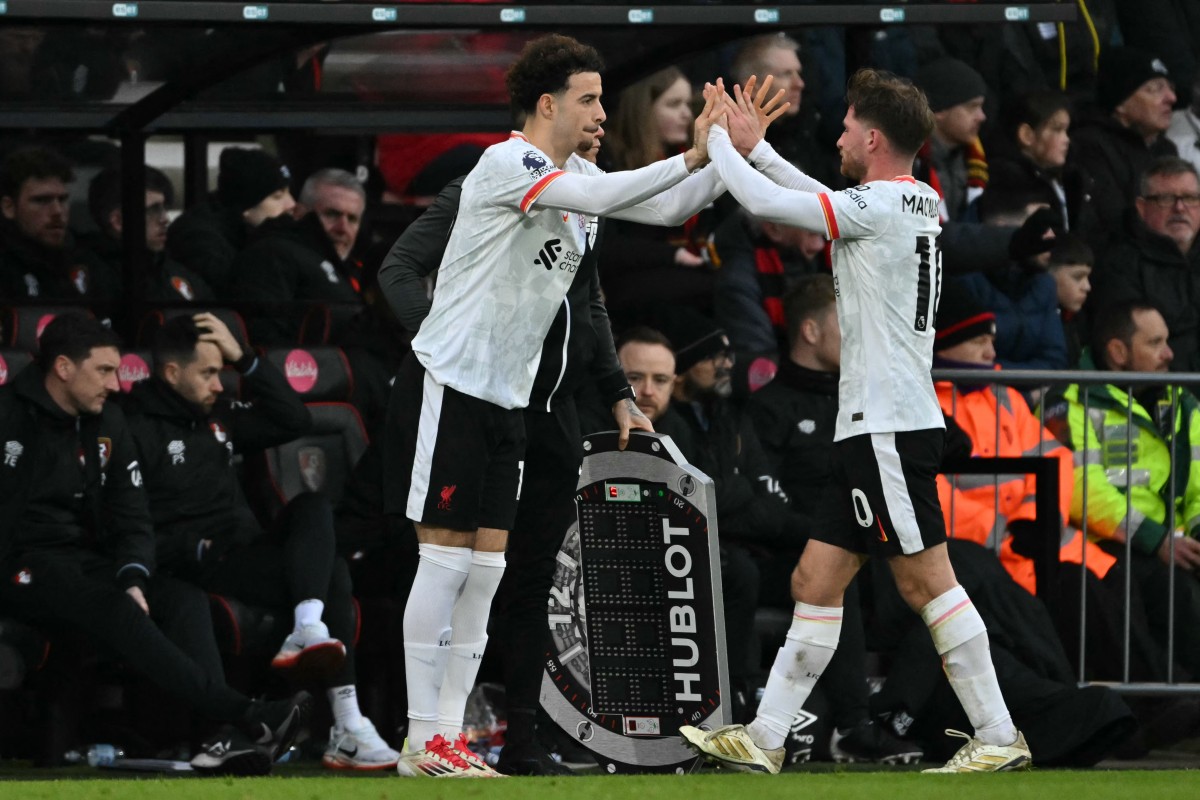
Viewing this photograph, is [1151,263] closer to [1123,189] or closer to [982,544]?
[1123,189]

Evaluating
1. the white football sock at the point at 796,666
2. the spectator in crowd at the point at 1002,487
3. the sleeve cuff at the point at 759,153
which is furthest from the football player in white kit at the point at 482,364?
the spectator in crowd at the point at 1002,487

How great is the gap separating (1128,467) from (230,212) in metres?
3.65

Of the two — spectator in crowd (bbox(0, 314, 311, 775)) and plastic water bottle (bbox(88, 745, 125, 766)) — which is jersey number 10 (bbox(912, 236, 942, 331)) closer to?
spectator in crowd (bbox(0, 314, 311, 775))

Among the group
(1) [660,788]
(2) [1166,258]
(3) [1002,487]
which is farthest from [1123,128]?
(1) [660,788]

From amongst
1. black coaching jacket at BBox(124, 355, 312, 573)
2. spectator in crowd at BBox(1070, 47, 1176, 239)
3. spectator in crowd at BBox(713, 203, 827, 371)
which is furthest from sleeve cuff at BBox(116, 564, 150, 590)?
spectator in crowd at BBox(1070, 47, 1176, 239)

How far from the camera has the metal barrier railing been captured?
7.67m

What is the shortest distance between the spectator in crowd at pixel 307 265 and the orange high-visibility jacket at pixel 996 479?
241 cm

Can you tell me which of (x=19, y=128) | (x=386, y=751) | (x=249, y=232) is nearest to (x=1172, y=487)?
(x=386, y=751)

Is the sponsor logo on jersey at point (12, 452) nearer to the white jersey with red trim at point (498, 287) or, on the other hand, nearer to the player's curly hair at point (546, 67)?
the white jersey with red trim at point (498, 287)

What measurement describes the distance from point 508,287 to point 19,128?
3.34m

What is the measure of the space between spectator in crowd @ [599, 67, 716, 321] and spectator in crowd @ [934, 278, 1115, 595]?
1.35m

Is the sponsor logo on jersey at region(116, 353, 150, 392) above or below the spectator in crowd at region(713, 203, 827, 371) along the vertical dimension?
below

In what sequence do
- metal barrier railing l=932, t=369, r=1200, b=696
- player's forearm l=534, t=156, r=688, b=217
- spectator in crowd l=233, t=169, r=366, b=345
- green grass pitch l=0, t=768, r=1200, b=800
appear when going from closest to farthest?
green grass pitch l=0, t=768, r=1200, b=800
player's forearm l=534, t=156, r=688, b=217
metal barrier railing l=932, t=369, r=1200, b=696
spectator in crowd l=233, t=169, r=366, b=345

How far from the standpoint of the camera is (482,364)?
235 inches
